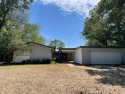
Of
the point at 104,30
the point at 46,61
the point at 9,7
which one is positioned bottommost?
the point at 46,61

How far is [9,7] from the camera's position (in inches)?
1061

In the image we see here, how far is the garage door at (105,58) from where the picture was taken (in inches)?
1133

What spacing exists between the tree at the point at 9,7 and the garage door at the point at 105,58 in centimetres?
1163

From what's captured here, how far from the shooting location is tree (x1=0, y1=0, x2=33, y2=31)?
1039 inches

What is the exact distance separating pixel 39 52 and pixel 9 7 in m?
8.94

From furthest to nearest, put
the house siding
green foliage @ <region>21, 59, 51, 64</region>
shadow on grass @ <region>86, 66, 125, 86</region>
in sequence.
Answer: green foliage @ <region>21, 59, 51, 64</region> → the house siding → shadow on grass @ <region>86, 66, 125, 86</region>

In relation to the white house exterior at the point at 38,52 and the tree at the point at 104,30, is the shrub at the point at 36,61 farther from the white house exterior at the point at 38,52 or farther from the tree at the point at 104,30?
the tree at the point at 104,30

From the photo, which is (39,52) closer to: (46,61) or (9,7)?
(46,61)

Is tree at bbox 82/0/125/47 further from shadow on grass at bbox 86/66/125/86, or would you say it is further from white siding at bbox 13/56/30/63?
white siding at bbox 13/56/30/63

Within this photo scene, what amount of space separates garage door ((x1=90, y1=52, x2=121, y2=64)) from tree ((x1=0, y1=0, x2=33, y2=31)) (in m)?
11.6

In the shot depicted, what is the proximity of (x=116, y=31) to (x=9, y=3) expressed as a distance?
17.9m

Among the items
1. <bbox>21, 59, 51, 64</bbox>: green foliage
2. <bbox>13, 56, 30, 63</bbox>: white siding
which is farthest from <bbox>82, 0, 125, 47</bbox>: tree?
<bbox>13, 56, 30, 63</bbox>: white siding

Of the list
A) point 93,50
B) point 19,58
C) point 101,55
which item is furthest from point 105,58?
point 19,58

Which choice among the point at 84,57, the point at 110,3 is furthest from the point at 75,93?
the point at 84,57
